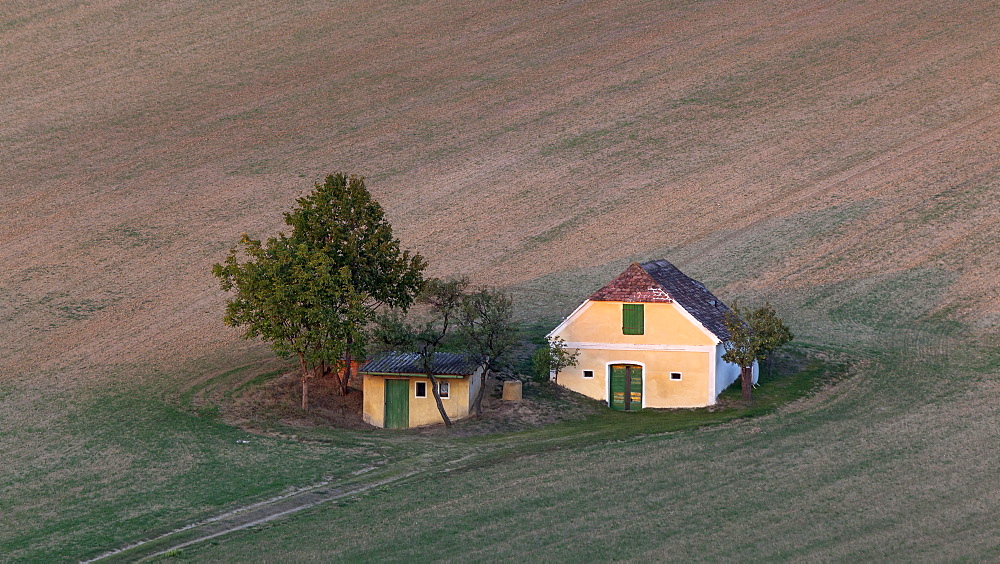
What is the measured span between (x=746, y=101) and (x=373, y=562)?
198 ft

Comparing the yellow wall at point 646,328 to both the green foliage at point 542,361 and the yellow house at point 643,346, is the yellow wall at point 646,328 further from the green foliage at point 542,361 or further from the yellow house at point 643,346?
the green foliage at point 542,361

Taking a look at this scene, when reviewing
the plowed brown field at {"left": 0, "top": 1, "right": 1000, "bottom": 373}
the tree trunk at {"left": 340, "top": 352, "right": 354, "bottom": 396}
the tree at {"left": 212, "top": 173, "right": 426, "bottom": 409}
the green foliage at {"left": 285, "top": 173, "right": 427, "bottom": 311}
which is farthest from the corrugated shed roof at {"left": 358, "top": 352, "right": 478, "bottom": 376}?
the plowed brown field at {"left": 0, "top": 1, "right": 1000, "bottom": 373}

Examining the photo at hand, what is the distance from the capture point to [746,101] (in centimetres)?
8000

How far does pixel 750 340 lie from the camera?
44.1 m

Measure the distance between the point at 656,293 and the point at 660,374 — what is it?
3.23 metres

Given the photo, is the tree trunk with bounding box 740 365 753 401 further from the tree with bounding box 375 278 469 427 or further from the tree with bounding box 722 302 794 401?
the tree with bounding box 375 278 469 427

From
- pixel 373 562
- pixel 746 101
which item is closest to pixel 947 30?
pixel 746 101

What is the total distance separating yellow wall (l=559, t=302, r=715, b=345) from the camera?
45.1 metres

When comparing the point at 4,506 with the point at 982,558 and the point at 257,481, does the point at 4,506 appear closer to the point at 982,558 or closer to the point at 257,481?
the point at 257,481

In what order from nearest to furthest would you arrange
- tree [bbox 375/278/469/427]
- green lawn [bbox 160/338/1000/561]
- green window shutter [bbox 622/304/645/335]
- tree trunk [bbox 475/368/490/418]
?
1. green lawn [bbox 160/338/1000/561]
2. tree [bbox 375/278/469/427]
3. tree trunk [bbox 475/368/490/418]
4. green window shutter [bbox 622/304/645/335]

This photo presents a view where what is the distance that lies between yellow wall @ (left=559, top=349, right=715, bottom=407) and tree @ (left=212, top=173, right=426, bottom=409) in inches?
313

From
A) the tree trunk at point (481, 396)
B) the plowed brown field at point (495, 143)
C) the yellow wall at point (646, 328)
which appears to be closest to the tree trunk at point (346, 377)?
the tree trunk at point (481, 396)

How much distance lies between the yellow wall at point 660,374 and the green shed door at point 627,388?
0.24 metres

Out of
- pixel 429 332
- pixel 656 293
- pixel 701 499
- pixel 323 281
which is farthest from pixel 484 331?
pixel 701 499
